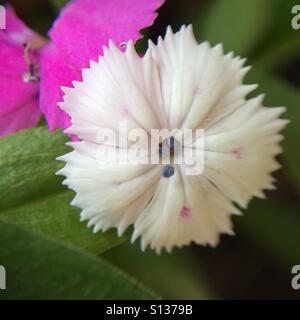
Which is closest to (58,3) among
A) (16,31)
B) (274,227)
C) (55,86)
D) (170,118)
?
(16,31)

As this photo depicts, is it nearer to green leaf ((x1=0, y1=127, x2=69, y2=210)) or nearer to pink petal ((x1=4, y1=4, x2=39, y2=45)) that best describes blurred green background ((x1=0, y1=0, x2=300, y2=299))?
green leaf ((x1=0, y1=127, x2=69, y2=210))

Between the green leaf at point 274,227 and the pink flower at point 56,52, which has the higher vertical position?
the pink flower at point 56,52

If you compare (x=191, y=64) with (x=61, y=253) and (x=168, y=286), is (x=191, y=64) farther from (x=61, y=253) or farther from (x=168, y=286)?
(x=168, y=286)

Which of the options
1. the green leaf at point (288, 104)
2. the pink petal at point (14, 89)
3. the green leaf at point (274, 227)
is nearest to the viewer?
the pink petal at point (14, 89)

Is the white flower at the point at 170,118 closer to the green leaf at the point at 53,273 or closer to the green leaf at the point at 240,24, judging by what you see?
the green leaf at the point at 53,273

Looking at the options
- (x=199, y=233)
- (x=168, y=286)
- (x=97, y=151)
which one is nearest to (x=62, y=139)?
(x=97, y=151)

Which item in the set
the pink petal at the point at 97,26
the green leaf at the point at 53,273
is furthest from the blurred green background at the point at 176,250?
the pink petal at the point at 97,26
